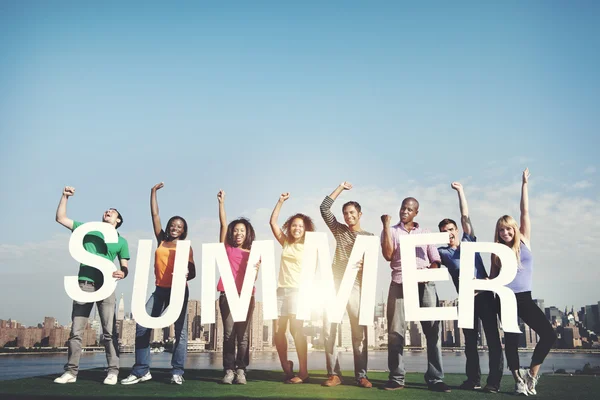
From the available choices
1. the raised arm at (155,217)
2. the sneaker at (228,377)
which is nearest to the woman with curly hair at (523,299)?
the sneaker at (228,377)

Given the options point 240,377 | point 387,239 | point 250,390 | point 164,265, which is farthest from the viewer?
point 164,265

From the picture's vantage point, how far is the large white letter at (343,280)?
227 inches

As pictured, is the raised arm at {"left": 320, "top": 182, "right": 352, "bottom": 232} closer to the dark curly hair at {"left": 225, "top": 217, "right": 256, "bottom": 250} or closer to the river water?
the dark curly hair at {"left": 225, "top": 217, "right": 256, "bottom": 250}

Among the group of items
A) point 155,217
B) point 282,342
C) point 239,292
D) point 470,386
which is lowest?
point 470,386

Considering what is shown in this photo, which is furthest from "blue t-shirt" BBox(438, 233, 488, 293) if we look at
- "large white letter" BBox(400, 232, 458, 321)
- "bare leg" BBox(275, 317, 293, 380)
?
"bare leg" BBox(275, 317, 293, 380)

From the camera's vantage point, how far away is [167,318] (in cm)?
584

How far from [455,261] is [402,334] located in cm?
129

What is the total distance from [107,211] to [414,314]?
4469mm

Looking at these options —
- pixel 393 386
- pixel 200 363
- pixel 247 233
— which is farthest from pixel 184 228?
pixel 200 363

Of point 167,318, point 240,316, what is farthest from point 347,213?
point 167,318

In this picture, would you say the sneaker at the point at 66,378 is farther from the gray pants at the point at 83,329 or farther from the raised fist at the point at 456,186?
the raised fist at the point at 456,186

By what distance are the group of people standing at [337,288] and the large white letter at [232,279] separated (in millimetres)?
117

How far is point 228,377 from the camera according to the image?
226 inches

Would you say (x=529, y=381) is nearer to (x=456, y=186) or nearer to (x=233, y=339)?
(x=456, y=186)
